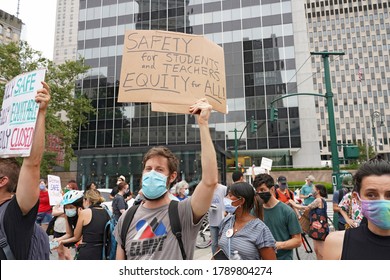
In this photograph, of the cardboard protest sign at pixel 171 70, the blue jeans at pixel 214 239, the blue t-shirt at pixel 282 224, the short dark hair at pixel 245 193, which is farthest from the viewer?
the blue jeans at pixel 214 239

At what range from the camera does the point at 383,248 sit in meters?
1.64

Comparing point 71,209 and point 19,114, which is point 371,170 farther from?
point 71,209

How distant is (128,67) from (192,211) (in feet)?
5.23

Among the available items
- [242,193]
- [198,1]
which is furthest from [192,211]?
[198,1]

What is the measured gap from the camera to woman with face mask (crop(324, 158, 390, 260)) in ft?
5.40

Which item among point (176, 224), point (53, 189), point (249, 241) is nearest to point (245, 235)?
point (249, 241)

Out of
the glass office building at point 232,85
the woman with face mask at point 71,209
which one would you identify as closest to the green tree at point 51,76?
the glass office building at point 232,85

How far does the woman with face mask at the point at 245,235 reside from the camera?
2.71 meters

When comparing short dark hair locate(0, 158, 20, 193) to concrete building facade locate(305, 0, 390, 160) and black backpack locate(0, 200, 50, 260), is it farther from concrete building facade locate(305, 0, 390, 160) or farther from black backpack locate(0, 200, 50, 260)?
concrete building facade locate(305, 0, 390, 160)

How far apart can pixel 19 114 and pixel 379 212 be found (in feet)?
9.14

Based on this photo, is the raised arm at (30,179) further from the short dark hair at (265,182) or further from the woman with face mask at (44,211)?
the woman with face mask at (44,211)

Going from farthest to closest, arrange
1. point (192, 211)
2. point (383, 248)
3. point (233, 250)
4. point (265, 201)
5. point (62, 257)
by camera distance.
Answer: point (62, 257), point (265, 201), point (233, 250), point (192, 211), point (383, 248)

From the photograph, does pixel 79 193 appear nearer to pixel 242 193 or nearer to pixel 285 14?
pixel 242 193

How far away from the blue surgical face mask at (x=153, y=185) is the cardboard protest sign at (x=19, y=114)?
0.88 m
